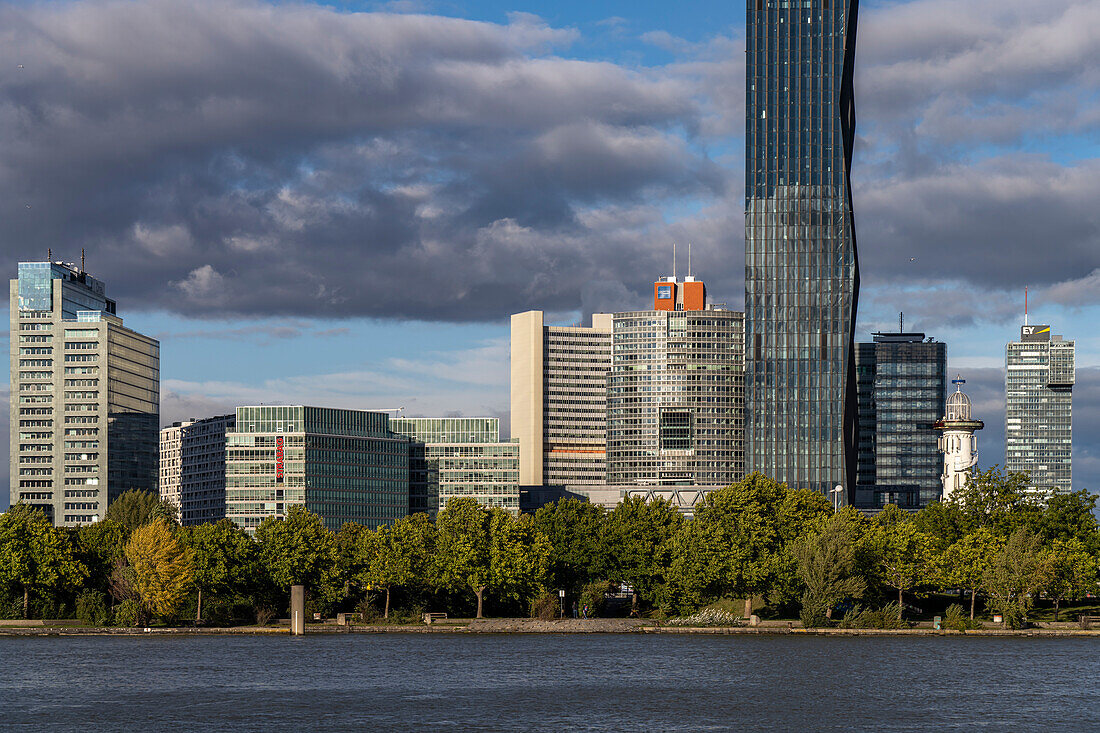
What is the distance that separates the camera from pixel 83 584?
160375 millimetres

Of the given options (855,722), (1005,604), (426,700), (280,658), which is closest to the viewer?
(855,722)

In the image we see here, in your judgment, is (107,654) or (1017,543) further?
(1017,543)

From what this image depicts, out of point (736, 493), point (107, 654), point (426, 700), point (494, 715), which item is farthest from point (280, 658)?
point (736, 493)

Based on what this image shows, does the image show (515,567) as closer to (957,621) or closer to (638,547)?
(638,547)

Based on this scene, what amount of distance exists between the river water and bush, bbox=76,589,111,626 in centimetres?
1201

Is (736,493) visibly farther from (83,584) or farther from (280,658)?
(83,584)

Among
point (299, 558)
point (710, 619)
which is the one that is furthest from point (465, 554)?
point (710, 619)

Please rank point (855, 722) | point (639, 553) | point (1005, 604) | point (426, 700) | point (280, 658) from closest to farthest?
1. point (855, 722)
2. point (426, 700)
3. point (280, 658)
4. point (1005, 604)
5. point (639, 553)

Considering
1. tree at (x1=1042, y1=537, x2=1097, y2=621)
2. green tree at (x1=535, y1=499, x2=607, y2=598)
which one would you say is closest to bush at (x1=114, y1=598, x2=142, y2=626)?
green tree at (x1=535, y1=499, x2=607, y2=598)

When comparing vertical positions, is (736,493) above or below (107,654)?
above

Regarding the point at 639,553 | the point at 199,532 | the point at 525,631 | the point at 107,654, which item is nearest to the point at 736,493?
the point at 639,553

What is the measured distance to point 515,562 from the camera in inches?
6275

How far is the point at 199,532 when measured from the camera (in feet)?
525

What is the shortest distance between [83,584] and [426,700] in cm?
7805
